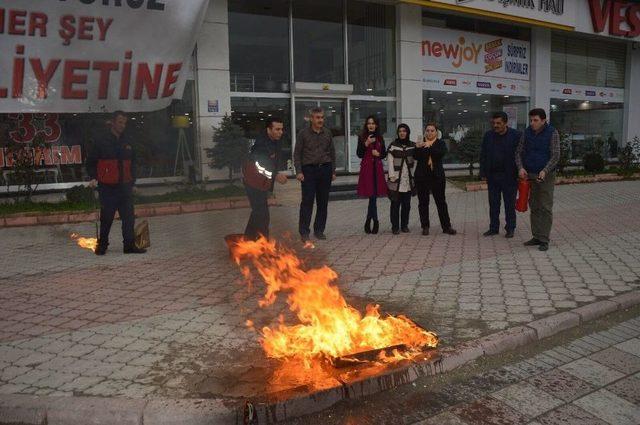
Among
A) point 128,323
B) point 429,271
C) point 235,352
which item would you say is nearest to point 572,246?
point 429,271

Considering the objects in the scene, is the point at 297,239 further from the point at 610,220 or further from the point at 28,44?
the point at 28,44

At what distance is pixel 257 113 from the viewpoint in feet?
50.1

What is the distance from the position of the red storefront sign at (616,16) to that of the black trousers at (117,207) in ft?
69.9

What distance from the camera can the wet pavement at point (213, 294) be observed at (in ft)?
11.6

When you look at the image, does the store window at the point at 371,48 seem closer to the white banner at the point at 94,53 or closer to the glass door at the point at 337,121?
the glass door at the point at 337,121

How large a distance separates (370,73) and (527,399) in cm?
1533

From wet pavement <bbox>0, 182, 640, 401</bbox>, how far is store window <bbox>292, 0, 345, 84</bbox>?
828 cm

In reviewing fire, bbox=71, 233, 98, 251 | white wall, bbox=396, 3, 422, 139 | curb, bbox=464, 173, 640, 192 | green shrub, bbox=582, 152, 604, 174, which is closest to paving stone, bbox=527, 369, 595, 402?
fire, bbox=71, 233, 98, 251

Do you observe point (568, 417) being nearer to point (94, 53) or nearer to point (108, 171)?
point (108, 171)

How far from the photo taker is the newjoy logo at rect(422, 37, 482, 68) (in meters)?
18.0

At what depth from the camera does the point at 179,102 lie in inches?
540

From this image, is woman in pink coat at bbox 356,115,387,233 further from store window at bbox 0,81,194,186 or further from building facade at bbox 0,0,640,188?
building facade at bbox 0,0,640,188

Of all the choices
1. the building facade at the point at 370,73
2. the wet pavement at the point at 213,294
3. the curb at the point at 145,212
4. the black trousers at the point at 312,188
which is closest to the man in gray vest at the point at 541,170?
the wet pavement at the point at 213,294

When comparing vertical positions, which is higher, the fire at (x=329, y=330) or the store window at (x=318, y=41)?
the store window at (x=318, y=41)
